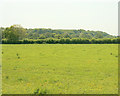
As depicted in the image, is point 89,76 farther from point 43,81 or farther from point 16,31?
point 16,31

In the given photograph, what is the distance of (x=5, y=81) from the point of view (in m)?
14.8

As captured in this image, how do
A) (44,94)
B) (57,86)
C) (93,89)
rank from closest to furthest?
Answer: 1. (44,94)
2. (93,89)
3. (57,86)

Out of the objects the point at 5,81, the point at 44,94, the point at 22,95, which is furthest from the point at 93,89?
the point at 5,81

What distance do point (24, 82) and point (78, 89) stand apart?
4.69 metres

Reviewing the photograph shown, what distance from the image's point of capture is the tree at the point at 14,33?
339 ft

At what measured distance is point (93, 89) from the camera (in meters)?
12.6

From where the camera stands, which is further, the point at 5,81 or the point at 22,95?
the point at 5,81

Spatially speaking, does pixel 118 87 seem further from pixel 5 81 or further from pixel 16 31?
pixel 16 31

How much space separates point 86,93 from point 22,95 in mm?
4168

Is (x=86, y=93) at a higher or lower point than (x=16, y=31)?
lower

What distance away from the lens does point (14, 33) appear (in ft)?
346

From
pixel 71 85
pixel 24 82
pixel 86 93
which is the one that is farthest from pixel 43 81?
pixel 86 93

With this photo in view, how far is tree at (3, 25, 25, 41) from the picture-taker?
103 metres

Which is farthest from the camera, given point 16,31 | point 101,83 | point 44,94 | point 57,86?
point 16,31
